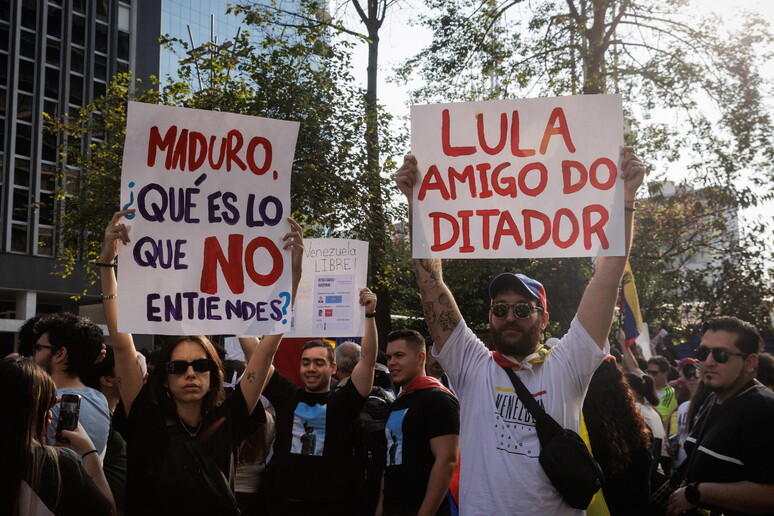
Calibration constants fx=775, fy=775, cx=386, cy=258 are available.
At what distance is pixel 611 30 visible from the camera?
1577 cm

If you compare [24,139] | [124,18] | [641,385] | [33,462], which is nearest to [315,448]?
[33,462]

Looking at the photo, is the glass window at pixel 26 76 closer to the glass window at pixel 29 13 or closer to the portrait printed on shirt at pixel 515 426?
the glass window at pixel 29 13

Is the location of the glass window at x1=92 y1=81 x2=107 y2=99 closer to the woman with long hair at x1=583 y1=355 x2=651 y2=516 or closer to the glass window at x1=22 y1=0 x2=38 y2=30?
the glass window at x1=22 y1=0 x2=38 y2=30

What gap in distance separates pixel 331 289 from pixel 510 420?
4.21 meters

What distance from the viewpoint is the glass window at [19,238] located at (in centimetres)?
3559

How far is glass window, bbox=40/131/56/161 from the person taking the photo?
3681cm

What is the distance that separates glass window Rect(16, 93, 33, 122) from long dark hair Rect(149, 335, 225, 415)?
120 ft

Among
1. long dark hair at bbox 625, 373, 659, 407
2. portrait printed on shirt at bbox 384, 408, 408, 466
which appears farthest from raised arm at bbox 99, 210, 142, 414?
long dark hair at bbox 625, 373, 659, 407

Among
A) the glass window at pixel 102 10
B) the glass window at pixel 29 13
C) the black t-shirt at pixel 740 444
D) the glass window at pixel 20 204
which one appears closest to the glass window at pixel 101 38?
the glass window at pixel 102 10

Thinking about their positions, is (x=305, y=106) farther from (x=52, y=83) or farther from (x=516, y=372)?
(x=52, y=83)

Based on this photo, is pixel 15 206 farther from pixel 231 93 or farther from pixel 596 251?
pixel 596 251

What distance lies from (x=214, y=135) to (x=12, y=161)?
1374 inches

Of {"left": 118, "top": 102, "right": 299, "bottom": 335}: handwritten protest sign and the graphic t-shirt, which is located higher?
{"left": 118, "top": 102, "right": 299, "bottom": 335}: handwritten protest sign

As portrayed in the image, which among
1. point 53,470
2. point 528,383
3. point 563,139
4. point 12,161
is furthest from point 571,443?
point 12,161
